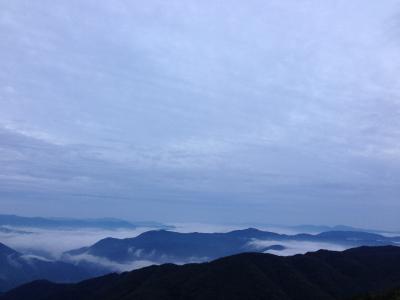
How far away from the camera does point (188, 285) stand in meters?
195

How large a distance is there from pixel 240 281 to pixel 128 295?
47.6 m

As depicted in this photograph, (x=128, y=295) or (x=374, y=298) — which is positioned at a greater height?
(x=374, y=298)

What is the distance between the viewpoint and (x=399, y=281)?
627 feet

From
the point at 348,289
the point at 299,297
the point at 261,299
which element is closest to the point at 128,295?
the point at 261,299

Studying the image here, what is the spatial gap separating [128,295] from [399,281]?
11238 centimetres

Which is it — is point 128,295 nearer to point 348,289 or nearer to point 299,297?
point 299,297

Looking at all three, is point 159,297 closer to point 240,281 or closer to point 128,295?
point 128,295

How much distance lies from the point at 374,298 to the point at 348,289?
393 ft

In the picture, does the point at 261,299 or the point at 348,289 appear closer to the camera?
the point at 261,299

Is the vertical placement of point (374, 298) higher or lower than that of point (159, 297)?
higher

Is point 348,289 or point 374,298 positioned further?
point 348,289

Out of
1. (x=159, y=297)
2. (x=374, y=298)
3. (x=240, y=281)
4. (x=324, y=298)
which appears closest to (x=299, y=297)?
(x=324, y=298)

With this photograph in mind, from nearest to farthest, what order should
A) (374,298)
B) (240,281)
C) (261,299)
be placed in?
(374,298)
(261,299)
(240,281)

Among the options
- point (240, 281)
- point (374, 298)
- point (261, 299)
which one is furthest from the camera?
point (240, 281)
